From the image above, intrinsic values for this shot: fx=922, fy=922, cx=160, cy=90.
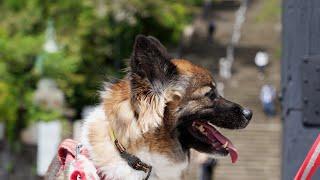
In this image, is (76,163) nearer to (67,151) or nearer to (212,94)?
(67,151)

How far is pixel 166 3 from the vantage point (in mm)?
34000

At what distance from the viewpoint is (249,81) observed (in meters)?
39.0

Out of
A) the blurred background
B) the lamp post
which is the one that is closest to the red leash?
the blurred background

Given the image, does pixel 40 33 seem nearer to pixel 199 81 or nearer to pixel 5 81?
pixel 5 81

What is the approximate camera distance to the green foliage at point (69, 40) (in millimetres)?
25859

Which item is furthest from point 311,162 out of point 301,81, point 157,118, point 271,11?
point 271,11

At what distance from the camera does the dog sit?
5.59 meters

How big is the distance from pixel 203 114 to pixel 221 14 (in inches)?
1812

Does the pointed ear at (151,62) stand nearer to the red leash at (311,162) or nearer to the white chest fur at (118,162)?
the white chest fur at (118,162)

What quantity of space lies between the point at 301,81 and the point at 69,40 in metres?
23.1

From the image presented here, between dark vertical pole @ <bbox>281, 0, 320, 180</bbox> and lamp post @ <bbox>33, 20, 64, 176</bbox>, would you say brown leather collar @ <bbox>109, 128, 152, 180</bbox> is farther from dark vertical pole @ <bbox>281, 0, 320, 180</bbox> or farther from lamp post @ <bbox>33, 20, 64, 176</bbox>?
lamp post @ <bbox>33, 20, 64, 176</bbox>

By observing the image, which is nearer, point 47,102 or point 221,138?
point 221,138

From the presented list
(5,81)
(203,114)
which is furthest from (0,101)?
(203,114)

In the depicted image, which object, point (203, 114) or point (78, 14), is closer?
point (203, 114)
